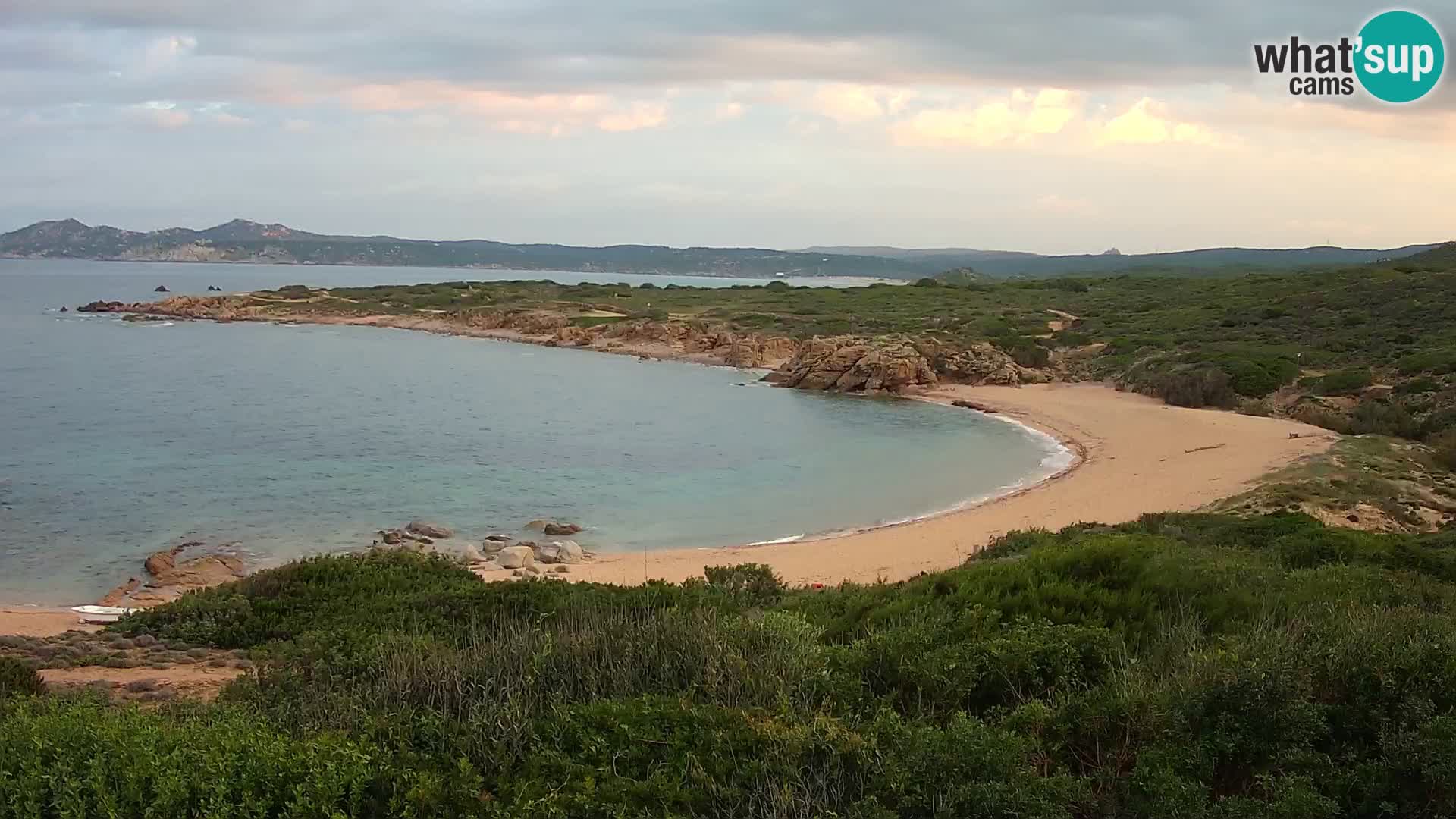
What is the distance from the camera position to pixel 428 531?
17562mm

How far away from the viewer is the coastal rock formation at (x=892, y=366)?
39906mm

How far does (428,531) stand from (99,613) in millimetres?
5583

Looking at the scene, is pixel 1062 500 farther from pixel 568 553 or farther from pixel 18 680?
pixel 18 680

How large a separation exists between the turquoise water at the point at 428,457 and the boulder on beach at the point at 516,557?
1.87 metres

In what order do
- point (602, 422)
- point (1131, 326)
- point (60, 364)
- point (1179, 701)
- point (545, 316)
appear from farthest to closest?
point (545, 316) < point (1131, 326) < point (60, 364) < point (602, 422) < point (1179, 701)

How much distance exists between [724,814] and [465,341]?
198 feet

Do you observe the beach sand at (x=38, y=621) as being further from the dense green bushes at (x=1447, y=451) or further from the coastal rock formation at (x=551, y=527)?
the dense green bushes at (x=1447, y=451)

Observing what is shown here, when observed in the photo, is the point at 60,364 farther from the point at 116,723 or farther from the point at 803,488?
the point at 116,723

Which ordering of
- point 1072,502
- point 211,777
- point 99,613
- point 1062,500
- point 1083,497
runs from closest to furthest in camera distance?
1. point 211,777
2. point 99,613
3. point 1072,502
4. point 1062,500
5. point 1083,497

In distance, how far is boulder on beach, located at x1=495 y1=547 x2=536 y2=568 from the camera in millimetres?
15180

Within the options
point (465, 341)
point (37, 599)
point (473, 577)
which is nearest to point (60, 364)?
point (465, 341)

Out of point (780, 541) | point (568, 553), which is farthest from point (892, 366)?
point (568, 553)

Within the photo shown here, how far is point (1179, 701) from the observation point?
4852mm

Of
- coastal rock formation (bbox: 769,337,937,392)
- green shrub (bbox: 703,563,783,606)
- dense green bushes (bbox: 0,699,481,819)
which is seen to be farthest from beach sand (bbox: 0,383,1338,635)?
coastal rock formation (bbox: 769,337,937,392)
